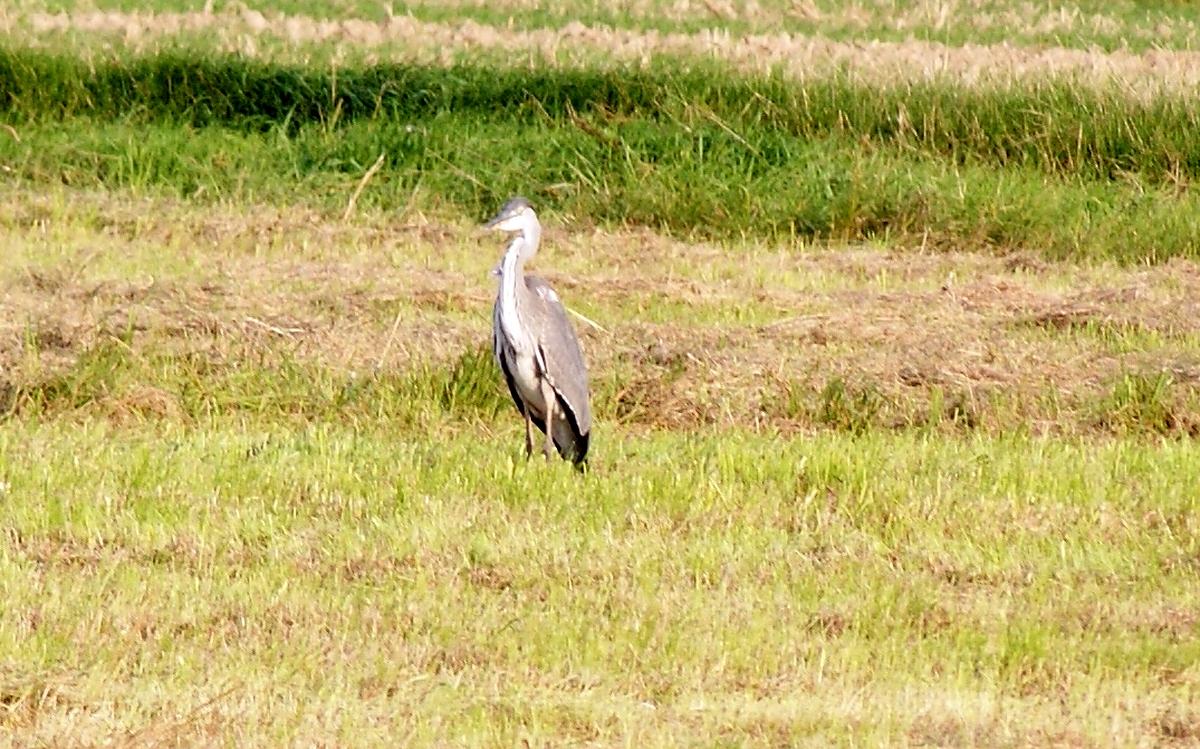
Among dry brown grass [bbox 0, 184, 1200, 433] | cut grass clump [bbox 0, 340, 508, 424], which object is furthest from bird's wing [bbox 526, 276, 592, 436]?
dry brown grass [bbox 0, 184, 1200, 433]

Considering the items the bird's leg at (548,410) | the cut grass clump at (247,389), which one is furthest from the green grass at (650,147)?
the bird's leg at (548,410)

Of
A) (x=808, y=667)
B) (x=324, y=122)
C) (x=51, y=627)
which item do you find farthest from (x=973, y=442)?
(x=324, y=122)

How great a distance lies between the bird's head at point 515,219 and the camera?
7.42 m

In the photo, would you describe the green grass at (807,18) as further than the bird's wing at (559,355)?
Yes

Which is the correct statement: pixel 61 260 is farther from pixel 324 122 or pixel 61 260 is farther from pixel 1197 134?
pixel 1197 134

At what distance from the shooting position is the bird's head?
24.3 feet

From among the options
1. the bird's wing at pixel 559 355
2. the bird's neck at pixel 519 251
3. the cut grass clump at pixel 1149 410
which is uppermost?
the bird's neck at pixel 519 251

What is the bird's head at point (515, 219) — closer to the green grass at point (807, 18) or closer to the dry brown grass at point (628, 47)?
the dry brown grass at point (628, 47)

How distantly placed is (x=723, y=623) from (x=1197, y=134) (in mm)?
9417

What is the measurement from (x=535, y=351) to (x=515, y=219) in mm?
525

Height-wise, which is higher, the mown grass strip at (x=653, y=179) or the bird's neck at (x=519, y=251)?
the bird's neck at (x=519, y=251)

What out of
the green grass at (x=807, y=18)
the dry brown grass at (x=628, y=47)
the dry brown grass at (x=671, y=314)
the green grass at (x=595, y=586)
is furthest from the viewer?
the green grass at (x=807, y=18)

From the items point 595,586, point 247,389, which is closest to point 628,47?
point 247,389

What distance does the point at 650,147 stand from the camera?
527 inches
